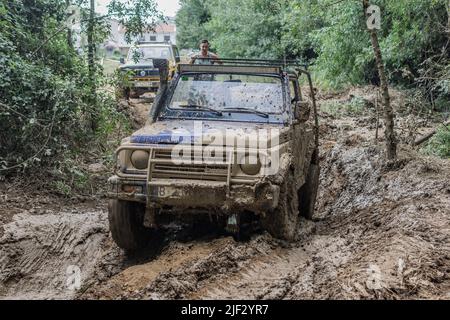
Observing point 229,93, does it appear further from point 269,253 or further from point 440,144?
point 440,144

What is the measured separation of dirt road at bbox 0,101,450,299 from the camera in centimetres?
462

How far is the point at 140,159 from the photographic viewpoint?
226 inches

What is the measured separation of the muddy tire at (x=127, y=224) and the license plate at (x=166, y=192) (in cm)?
53

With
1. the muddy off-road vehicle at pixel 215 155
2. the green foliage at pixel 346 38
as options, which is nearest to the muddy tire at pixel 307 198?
the muddy off-road vehicle at pixel 215 155

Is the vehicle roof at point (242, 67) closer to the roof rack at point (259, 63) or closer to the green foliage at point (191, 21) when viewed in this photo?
the roof rack at point (259, 63)

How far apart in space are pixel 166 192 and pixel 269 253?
1135 mm

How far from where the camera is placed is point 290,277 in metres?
4.98

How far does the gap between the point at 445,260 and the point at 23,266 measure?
4290mm

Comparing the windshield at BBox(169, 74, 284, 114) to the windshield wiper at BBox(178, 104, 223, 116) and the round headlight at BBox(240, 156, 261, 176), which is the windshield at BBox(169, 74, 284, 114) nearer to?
the windshield wiper at BBox(178, 104, 223, 116)

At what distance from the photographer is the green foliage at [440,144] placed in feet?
34.1

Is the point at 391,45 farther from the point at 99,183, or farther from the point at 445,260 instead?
the point at 445,260

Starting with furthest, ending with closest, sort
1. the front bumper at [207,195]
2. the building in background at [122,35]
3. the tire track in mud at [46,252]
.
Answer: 1. the building in background at [122,35]
2. the tire track in mud at [46,252]
3. the front bumper at [207,195]

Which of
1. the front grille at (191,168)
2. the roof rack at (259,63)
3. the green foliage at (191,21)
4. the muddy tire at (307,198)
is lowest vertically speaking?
the muddy tire at (307,198)
